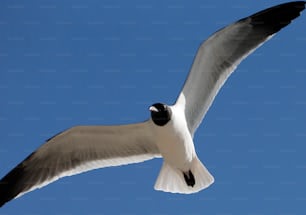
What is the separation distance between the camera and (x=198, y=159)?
158 inches

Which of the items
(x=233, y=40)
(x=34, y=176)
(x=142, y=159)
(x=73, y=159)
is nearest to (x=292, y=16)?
(x=233, y=40)

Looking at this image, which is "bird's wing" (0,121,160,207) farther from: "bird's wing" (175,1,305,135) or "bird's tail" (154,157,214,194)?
"bird's wing" (175,1,305,135)

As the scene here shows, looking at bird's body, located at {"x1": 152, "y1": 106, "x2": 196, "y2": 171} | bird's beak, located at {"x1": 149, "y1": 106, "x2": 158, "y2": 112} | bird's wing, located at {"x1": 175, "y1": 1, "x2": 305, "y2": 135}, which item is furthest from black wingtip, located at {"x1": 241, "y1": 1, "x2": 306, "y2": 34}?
bird's beak, located at {"x1": 149, "y1": 106, "x2": 158, "y2": 112}

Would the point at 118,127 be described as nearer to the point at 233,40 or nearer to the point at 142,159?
the point at 142,159

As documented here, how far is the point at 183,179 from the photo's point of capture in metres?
4.08

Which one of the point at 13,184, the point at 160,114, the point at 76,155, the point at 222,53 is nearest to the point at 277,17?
the point at 222,53

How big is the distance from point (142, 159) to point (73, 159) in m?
0.45

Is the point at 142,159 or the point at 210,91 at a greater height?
the point at 210,91

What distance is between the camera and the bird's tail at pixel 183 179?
13.3 feet

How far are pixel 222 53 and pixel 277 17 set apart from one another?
514 millimetres

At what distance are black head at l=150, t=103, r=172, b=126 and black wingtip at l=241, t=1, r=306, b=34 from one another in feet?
3.29

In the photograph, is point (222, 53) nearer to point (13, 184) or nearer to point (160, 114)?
point (160, 114)

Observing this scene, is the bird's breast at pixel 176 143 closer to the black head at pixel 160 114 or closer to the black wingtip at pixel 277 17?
the black head at pixel 160 114

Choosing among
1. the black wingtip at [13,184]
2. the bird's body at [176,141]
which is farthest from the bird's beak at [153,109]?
the black wingtip at [13,184]
